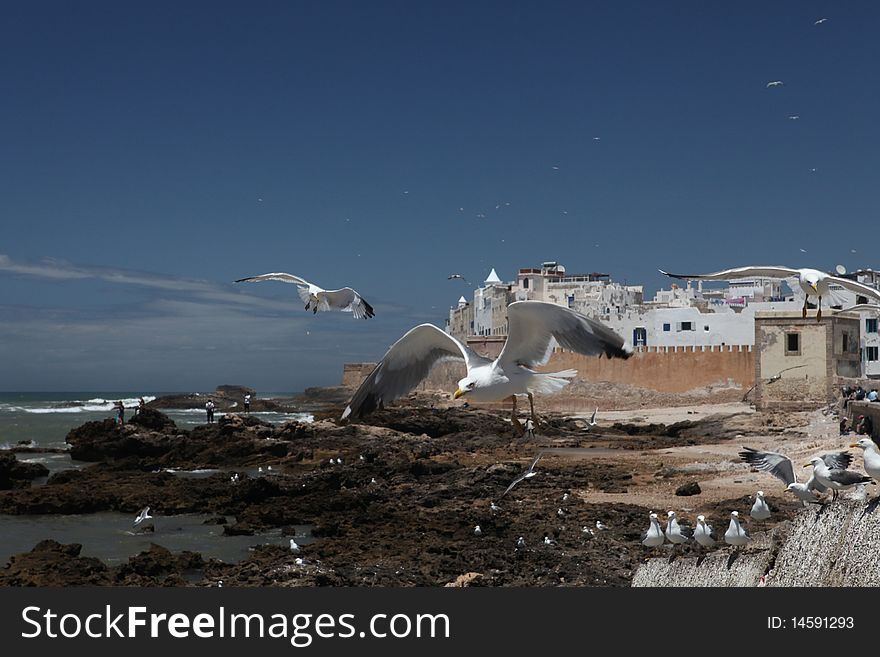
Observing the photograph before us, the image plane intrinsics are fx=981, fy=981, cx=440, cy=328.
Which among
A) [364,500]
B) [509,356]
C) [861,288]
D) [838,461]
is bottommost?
[364,500]

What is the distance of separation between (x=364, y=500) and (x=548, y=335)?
9.62m

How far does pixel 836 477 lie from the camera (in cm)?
845

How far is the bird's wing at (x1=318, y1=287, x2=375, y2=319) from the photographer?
13648 mm

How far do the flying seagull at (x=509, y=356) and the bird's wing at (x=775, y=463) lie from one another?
97.9 inches

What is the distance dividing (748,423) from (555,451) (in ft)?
23.5

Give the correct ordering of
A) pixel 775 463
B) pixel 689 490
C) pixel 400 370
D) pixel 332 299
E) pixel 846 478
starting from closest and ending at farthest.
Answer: pixel 846 478, pixel 400 370, pixel 775 463, pixel 332 299, pixel 689 490

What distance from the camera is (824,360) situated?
108ft

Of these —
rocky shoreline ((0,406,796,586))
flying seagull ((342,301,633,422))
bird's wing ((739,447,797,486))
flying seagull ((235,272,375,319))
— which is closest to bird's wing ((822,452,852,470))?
bird's wing ((739,447,797,486))

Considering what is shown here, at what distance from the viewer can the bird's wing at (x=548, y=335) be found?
7812 millimetres

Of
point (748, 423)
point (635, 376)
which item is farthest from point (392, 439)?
point (635, 376)

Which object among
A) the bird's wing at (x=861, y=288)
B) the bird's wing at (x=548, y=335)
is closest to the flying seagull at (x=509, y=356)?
the bird's wing at (x=548, y=335)

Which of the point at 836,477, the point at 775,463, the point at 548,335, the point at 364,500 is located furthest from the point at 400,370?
the point at 364,500

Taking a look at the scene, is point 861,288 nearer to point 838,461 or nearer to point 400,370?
point 838,461

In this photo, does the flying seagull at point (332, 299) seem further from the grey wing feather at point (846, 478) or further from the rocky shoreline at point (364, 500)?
the grey wing feather at point (846, 478)
